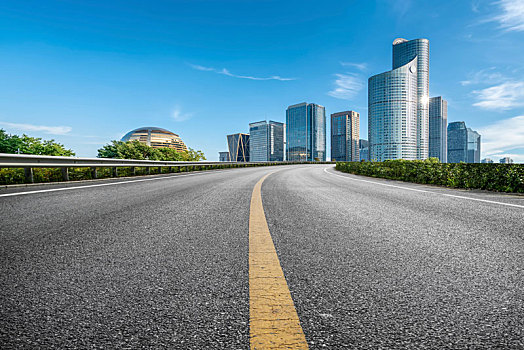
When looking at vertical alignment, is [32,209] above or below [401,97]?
below

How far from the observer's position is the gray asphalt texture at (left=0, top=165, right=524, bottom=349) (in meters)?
1.10

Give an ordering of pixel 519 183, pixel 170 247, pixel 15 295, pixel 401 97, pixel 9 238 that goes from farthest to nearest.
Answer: pixel 401 97
pixel 519 183
pixel 9 238
pixel 170 247
pixel 15 295

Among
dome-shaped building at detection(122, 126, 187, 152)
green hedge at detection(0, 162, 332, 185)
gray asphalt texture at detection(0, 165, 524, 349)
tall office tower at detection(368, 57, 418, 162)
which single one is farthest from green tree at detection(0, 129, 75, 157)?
tall office tower at detection(368, 57, 418, 162)

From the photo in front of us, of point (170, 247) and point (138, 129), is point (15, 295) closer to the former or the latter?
point (170, 247)

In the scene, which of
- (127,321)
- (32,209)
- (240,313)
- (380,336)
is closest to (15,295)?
(127,321)

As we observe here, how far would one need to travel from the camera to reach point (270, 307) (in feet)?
4.30

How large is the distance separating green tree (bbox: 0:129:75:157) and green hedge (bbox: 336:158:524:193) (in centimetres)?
5411

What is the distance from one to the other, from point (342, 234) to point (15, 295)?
2444mm

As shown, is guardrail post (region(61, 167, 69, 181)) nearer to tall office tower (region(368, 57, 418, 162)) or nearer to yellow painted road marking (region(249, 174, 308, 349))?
yellow painted road marking (region(249, 174, 308, 349))

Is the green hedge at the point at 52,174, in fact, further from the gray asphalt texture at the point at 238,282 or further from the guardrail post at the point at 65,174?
the gray asphalt texture at the point at 238,282

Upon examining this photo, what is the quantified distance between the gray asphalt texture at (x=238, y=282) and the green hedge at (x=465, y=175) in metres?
5.56

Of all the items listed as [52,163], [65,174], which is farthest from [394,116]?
[52,163]

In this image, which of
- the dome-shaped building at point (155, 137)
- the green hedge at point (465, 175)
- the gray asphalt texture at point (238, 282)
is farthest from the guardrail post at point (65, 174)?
the dome-shaped building at point (155, 137)

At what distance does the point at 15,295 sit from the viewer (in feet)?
4.64
